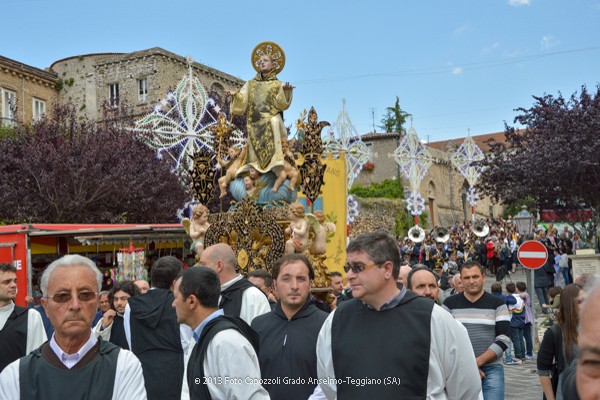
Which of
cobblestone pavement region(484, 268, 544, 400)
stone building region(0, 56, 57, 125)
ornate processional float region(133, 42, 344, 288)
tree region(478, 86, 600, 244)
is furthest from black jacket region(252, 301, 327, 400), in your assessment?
stone building region(0, 56, 57, 125)

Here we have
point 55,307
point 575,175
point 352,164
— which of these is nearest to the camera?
point 55,307

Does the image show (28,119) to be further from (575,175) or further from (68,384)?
(68,384)

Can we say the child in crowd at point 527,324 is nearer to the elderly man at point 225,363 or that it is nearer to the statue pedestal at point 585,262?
the statue pedestal at point 585,262

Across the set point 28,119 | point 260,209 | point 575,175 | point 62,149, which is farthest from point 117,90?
point 260,209

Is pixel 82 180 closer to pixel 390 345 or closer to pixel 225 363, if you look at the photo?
pixel 225 363

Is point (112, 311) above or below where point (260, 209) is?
below

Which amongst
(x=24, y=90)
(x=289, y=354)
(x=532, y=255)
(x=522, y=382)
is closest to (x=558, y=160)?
(x=532, y=255)

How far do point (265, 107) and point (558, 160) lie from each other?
511 inches

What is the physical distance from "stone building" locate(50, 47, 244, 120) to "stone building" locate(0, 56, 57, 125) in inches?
44.1

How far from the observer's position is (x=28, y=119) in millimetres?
37375

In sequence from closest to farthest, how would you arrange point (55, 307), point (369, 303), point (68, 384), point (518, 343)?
point (68, 384)
point (55, 307)
point (369, 303)
point (518, 343)

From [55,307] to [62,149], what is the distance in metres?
22.4

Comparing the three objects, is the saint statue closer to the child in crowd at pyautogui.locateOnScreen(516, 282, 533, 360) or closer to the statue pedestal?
the child in crowd at pyautogui.locateOnScreen(516, 282, 533, 360)

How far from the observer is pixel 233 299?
5.61 meters
